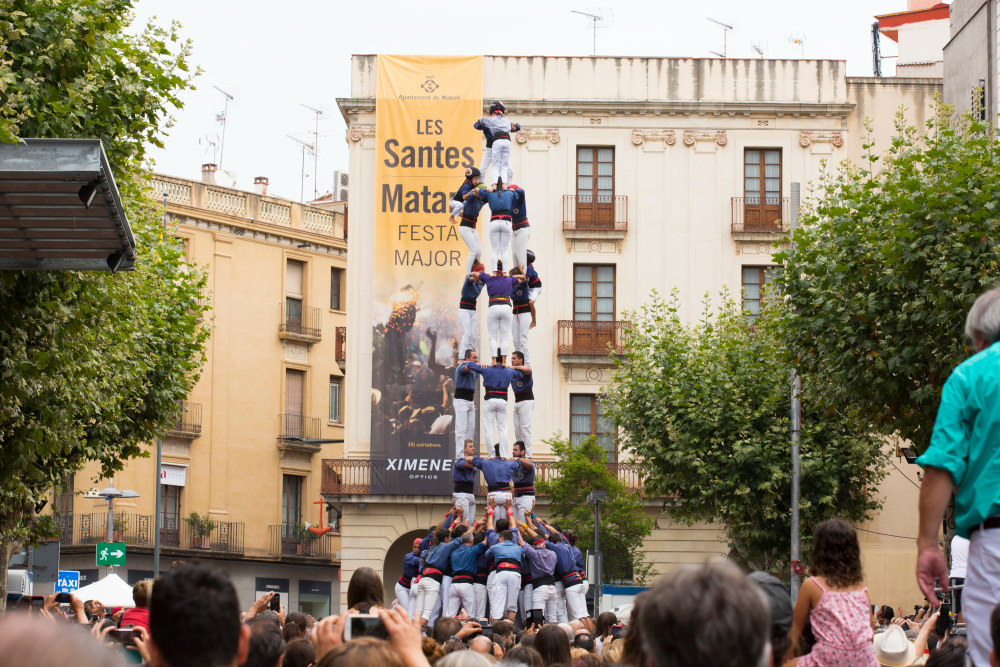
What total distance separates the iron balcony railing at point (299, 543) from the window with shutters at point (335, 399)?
4523 mm

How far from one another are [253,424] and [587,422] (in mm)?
13922

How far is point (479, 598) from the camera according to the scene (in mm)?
22109

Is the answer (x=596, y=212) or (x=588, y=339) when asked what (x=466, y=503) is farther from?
(x=596, y=212)

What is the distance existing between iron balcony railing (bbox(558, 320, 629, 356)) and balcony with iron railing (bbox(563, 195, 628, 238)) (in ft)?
8.87

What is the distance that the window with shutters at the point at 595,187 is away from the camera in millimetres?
39844

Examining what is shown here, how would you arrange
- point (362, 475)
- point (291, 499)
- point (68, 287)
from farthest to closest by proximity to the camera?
1. point (291, 499)
2. point (362, 475)
3. point (68, 287)

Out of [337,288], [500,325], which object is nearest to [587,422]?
[337,288]

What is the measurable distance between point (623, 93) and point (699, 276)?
602 centimetres

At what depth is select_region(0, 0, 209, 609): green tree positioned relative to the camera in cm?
1513

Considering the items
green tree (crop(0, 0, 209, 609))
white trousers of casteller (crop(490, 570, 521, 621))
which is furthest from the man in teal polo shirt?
white trousers of casteller (crop(490, 570, 521, 621))

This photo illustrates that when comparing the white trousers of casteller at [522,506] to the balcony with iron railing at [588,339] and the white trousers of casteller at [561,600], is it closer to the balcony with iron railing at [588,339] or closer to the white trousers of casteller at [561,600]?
the white trousers of casteller at [561,600]

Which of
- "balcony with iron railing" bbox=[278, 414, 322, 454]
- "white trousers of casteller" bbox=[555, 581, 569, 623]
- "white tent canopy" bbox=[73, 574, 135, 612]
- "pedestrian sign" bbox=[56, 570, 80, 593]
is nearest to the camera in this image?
"white tent canopy" bbox=[73, 574, 135, 612]

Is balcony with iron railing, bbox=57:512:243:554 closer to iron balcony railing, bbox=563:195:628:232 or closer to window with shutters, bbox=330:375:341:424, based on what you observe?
window with shutters, bbox=330:375:341:424

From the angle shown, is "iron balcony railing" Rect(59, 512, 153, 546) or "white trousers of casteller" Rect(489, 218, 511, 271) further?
"iron balcony railing" Rect(59, 512, 153, 546)
